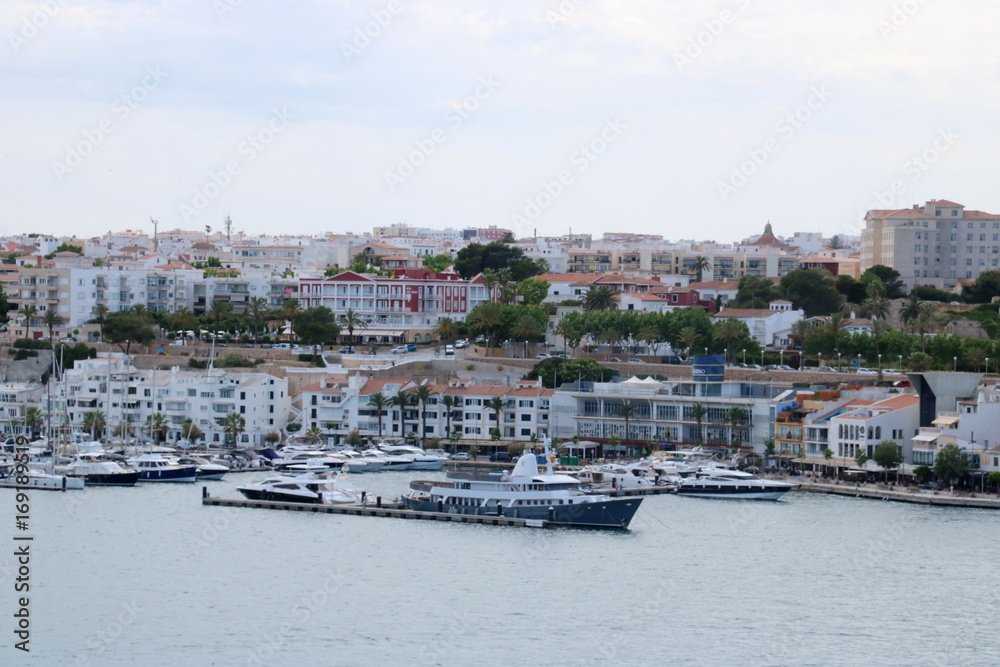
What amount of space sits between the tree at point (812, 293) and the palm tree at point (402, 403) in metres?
15.8

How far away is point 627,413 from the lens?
3616 centimetres

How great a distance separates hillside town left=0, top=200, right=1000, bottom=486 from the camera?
115 feet

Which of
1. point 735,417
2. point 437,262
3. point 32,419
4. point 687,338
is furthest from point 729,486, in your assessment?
point 437,262

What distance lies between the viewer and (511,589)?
21500mm

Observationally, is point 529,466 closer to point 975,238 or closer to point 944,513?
point 944,513

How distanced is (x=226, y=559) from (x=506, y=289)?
25.5 metres

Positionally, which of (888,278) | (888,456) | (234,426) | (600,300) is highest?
(888,278)

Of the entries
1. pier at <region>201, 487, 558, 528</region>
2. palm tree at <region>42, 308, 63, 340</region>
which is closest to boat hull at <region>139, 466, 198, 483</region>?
pier at <region>201, 487, 558, 528</region>

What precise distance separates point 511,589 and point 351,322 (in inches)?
970

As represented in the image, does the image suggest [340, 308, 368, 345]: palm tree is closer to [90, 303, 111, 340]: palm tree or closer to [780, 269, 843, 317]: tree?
[90, 303, 111, 340]: palm tree

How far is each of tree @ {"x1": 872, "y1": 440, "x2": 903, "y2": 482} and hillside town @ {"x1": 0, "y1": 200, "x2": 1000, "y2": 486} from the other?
133mm

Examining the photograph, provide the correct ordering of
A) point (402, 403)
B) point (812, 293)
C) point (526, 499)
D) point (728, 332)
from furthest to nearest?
1. point (812, 293)
2. point (728, 332)
3. point (402, 403)
4. point (526, 499)

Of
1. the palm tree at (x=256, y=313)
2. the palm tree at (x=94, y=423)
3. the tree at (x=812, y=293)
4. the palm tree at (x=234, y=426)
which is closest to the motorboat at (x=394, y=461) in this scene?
the palm tree at (x=234, y=426)

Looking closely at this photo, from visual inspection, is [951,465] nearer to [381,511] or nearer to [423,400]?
[381,511]
